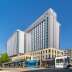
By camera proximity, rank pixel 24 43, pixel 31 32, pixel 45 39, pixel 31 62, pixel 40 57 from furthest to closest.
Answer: pixel 24 43, pixel 31 32, pixel 45 39, pixel 40 57, pixel 31 62

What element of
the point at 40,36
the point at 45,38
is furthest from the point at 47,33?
the point at 40,36

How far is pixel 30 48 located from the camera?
12681cm

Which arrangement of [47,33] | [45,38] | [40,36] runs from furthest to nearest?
[40,36]
[45,38]
[47,33]

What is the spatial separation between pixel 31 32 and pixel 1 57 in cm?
2268

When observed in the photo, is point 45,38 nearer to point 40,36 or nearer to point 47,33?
point 47,33

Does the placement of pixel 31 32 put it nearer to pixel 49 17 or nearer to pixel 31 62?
pixel 49 17

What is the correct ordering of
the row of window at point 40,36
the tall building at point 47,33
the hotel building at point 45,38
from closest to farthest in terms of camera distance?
1. the hotel building at point 45,38
2. the tall building at point 47,33
3. the row of window at point 40,36

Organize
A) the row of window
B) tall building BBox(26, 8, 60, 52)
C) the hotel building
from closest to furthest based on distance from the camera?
1. the hotel building
2. tall building BBox(26, 8, 60, 52)
3. the row of window

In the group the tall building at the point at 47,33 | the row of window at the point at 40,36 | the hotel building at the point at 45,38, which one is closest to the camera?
the hotel building at the point at 45,38

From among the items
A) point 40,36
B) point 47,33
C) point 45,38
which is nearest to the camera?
point 47,33

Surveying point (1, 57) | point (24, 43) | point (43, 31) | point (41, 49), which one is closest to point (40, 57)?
point (41, 49)

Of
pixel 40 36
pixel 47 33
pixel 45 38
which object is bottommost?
pixel 45 38

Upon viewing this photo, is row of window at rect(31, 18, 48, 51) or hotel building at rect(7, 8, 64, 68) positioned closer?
hotel building at rect(7, 8, 64, 68)

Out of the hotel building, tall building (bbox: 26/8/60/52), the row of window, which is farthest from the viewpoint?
the row of window
